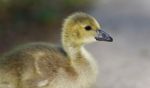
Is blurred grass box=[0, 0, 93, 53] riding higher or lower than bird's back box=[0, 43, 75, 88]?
higher

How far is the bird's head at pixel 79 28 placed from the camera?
8016 mm

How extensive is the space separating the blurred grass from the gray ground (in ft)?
2.84

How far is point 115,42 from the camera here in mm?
11531

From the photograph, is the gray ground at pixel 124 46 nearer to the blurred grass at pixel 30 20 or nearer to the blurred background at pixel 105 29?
the blurred background at pixel 105 29

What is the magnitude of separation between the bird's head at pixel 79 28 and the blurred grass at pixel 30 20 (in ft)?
11.0

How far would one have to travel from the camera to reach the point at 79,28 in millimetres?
8055

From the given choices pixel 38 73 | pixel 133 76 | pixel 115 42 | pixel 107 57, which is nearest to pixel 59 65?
pixel 38 73

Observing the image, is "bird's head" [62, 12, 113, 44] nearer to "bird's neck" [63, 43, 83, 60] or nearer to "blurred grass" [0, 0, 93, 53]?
"bird's neck" [63, 43, 83, 60]

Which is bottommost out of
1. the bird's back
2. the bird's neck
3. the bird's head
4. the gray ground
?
the bird's back

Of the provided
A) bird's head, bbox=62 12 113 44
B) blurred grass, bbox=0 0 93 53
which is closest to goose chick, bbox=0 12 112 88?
bird's head, bbox=62 12 113 44

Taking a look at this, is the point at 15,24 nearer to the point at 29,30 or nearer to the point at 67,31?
the point at 29,30

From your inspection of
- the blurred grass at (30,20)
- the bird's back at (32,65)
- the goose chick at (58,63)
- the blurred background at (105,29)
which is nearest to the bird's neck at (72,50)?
the goose chick at (58,63)

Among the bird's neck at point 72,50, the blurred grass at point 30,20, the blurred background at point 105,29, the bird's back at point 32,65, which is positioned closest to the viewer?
the bird's back at point 32,65

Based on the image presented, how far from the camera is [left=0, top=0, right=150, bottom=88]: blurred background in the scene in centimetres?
977
